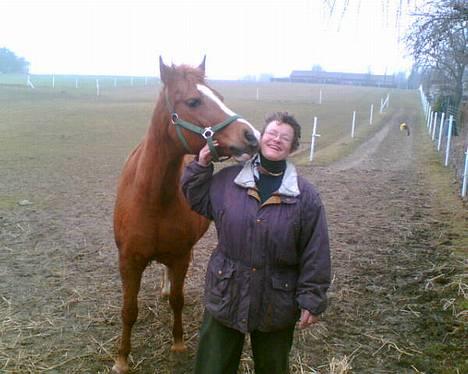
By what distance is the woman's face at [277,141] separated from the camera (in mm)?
2334

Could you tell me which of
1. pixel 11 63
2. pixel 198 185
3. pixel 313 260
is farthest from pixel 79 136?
pixel 11 63

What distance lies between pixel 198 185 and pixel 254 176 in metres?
0.33

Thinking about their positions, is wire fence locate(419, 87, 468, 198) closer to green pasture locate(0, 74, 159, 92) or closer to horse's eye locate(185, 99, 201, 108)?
horse's eye locate(185, 99, 201, 108)

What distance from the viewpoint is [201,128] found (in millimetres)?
2730

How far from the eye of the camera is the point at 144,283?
15.8 feet

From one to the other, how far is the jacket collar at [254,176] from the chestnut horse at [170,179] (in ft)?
0.27

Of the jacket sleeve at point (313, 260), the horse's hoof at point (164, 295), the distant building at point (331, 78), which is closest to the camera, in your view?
the jacket sleeve at point (313, 260)

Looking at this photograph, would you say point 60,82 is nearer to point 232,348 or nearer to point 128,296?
point 128,296

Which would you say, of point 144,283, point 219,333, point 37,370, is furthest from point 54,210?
point 219,333

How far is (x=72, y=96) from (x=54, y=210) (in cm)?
3052

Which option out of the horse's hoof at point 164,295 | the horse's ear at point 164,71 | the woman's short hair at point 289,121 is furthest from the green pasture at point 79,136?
the woman's short hair at point 289,121

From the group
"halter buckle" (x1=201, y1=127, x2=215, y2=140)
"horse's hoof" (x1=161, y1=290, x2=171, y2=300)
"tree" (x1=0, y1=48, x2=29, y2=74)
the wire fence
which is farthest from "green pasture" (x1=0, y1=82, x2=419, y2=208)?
"tree" (x1=0, y1=48, x2=29, y2=74)

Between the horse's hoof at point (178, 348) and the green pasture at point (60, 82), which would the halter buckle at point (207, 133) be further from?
the green pasture at point (60, 82)

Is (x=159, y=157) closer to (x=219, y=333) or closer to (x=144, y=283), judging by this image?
(x=219, y=333)
